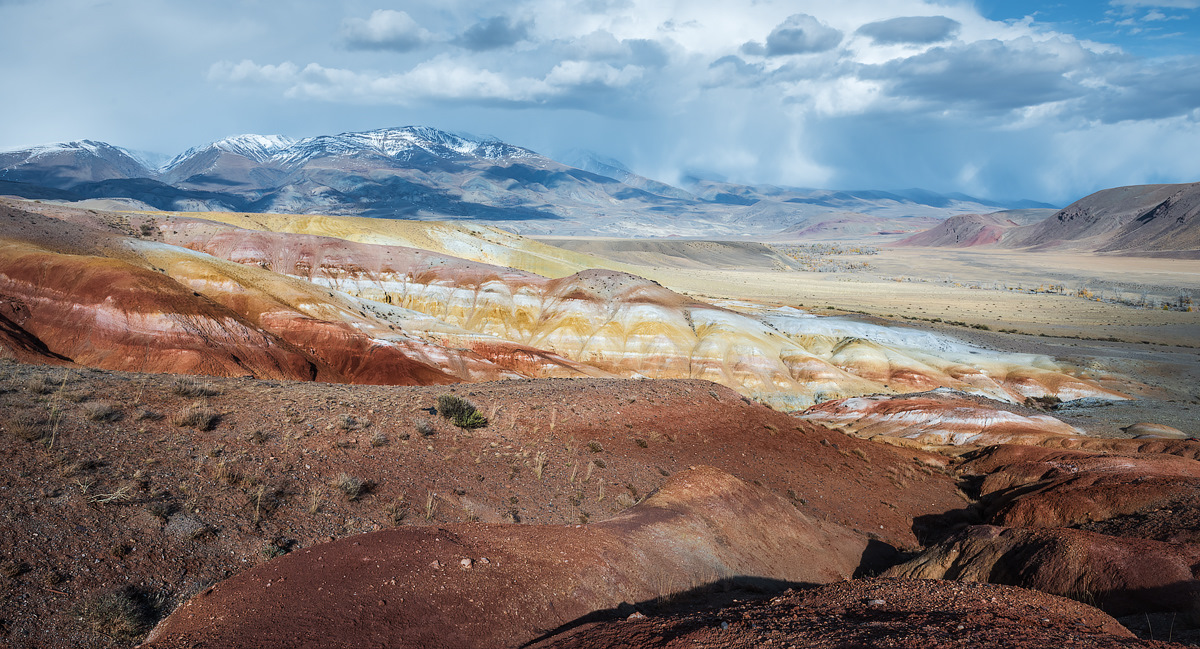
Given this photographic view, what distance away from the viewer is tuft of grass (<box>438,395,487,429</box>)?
1441cm

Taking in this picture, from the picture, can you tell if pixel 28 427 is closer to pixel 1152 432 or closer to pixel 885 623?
pixel 885 623

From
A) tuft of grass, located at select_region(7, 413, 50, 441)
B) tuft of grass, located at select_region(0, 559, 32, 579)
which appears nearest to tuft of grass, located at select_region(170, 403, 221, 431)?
tuft of grass, located at select_region(7, 413, 50, 441)

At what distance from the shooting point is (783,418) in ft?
71.3

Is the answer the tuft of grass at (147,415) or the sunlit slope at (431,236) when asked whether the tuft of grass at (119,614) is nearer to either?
the tuft of grass at (147,415)

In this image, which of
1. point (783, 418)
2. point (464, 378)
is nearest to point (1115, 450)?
point (783, 418)

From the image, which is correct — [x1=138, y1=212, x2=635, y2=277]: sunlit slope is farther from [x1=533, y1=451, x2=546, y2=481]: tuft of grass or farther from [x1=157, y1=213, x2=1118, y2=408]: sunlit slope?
[x1=533, y1=451, x2=546, y2=481]: tuft of grass

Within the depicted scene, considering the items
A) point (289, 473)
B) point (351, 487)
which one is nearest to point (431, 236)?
point (289, 473)

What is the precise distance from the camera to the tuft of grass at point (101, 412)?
1060cm

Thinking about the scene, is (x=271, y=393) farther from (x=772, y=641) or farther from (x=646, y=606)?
(x=772, y=641)

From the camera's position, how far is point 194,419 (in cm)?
1131

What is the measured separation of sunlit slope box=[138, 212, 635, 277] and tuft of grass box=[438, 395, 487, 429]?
2754 inches

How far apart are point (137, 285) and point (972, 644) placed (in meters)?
35.4

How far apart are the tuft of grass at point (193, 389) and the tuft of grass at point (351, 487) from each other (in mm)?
4362

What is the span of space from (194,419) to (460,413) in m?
5.28
